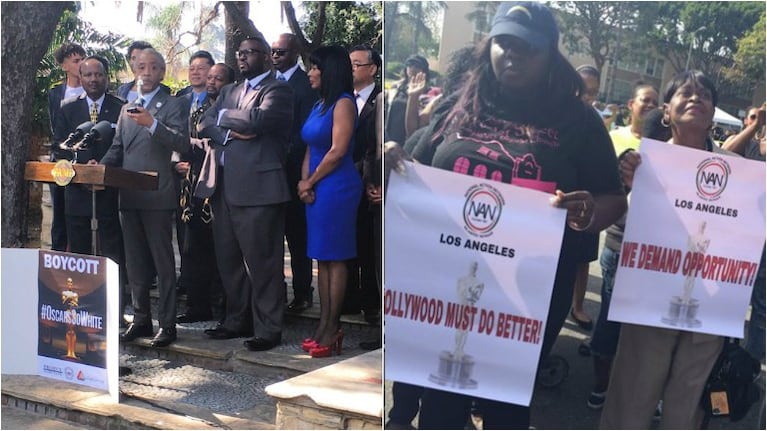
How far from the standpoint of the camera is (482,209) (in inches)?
119

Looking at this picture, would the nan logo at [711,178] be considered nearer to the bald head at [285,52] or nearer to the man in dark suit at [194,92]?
the bald head at [285,52]

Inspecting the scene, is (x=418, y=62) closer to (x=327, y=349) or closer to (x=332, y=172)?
(x=332, y=172)

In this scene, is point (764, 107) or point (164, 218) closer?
point (764, 107)

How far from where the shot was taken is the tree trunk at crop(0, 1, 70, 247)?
14.4 ft

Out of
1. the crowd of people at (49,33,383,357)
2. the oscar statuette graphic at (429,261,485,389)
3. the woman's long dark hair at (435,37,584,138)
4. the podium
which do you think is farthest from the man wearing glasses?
the podium

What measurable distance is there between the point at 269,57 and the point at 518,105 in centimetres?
198

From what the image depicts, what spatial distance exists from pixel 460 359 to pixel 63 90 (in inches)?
114

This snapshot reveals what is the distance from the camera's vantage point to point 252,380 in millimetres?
4465

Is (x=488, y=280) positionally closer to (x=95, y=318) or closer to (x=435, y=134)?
(x=435, y=134)

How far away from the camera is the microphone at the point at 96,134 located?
14.8ft

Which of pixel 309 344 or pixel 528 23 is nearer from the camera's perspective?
pixel 528 23

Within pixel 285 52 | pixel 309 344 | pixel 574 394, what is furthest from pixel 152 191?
pixel 574 394

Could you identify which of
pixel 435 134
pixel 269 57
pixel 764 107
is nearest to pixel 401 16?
pixel 435 134

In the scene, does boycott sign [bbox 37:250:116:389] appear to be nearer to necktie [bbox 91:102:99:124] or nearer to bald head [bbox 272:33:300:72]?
necktie [bbox 91:102:99:124]
